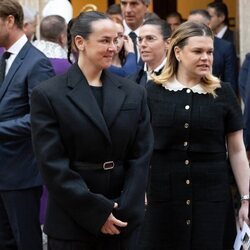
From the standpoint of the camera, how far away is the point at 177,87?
489cm

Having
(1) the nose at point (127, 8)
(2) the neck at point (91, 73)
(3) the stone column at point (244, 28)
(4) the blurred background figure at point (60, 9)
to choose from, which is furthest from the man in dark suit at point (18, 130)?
(3) the stone column at point (244, 28)

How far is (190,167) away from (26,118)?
42.4 inches

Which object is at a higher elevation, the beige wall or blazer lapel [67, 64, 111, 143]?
blazer lapel [67, 64, 111, 143]

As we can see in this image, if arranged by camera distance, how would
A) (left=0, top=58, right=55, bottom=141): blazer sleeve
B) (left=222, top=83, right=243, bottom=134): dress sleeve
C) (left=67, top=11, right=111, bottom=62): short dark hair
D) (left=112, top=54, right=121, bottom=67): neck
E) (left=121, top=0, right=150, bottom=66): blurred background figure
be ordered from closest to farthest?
1. (left=67, top=11, right=111, bottom=62): short dark hair
2. (left=222, top=83, right=243, bottom=134): dress sleeve
3. (left=0, top=58, right=55, bottom=141): blazer sleeve
4. (left=112, top=54, right=121, bottom=67): neck
5. (left=121, top=0, right=150, bottom=66): blurred background figure

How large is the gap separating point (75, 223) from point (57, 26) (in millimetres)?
2939

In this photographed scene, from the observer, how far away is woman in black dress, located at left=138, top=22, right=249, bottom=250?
4797mm

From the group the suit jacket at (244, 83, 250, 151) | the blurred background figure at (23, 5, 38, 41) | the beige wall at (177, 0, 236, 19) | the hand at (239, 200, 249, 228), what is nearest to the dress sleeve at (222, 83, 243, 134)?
the hand at (239, 200, 249, 228)

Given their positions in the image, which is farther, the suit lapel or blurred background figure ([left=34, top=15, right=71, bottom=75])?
blurred background figure ([left=34, top=15, right=71, bottom=75])

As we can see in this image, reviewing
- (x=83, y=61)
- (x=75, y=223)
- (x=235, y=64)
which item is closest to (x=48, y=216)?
(x=75, y=223)

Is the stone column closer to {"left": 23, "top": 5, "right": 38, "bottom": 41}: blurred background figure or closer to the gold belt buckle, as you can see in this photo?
{"left": 23, "top": 5, "right": 38, "bottom": 41}: blurred background figure

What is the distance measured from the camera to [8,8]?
207 inches

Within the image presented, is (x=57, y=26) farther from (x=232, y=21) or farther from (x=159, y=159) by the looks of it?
(x=232, y=21)

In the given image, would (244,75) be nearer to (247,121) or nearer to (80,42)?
(247,121)

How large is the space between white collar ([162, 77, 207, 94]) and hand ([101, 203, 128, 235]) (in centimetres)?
115
